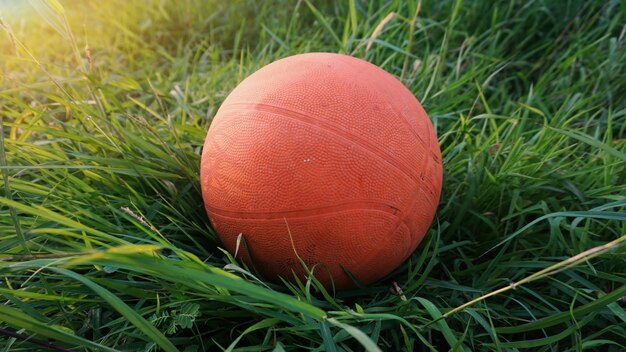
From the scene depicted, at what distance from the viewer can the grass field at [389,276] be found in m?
1.65

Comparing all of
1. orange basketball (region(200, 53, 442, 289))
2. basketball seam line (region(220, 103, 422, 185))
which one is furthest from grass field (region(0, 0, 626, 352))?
basketball seam line (region(220, 103, 422, 185))

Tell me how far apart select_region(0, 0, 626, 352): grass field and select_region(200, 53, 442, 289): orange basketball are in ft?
0.45

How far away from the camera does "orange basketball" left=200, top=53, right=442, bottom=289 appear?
180cm

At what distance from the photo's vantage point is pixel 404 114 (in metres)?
1.95

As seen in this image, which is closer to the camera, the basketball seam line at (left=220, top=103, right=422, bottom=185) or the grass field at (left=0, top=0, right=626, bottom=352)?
the grass field at (left=0, top=0, right=626, bottom=352)

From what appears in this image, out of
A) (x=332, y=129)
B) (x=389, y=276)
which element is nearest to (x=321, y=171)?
(x=332, y=129)

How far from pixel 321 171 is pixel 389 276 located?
2.17ft

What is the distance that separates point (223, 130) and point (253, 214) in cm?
33

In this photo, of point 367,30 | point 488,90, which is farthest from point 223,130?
point 488,90

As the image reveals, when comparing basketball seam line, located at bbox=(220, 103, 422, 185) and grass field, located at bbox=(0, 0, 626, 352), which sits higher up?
basketball seam line, located at bbox=(220, 103, 422, 185)

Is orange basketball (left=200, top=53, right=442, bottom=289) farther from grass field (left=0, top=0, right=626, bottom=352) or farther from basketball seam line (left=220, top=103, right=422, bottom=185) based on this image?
grass field (left=0, top=0, right=626, bottom=352)

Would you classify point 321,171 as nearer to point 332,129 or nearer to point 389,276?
point 332,129

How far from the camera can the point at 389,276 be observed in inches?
86.7

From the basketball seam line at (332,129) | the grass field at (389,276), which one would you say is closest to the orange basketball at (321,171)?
the basketball seam line at (332,129)
